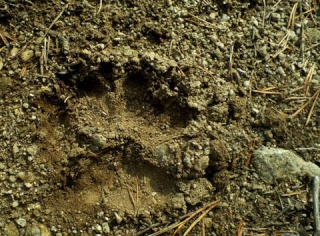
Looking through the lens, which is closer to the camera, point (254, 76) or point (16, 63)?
point (16, 63)

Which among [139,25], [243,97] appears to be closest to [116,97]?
[139,25]

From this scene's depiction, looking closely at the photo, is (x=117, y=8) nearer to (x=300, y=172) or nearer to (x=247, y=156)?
(x=247, y=156)

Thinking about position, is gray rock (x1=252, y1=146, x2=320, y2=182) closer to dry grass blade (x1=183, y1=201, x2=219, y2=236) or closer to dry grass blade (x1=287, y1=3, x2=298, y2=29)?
dry grass blade (x1=183, y1=201, x2=219, y2=236)

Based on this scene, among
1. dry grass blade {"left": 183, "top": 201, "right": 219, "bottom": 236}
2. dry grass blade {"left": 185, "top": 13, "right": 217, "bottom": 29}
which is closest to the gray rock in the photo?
dry grass blade {"left": 183, "top": 201, "right": 219, "bottom": 236}

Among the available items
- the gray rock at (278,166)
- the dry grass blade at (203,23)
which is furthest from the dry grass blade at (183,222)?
the dry grass blade at (203,23)

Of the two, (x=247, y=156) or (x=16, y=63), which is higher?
(x=16, y=63)

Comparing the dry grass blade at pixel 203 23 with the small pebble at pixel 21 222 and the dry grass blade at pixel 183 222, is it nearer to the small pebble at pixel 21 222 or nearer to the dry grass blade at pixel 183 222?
the dry grass blade at pixel 183 222

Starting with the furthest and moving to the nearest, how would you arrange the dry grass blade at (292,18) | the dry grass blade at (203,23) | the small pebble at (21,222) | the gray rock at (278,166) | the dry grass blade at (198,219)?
1. the dry grass blade at (292,18)
2. the dry grass blade at (203,23)
3. the gray rock at (278,166)
4. the dry grass blade at (198,219)
5. the small pebble at (21,222)
